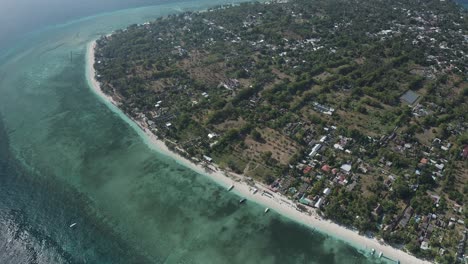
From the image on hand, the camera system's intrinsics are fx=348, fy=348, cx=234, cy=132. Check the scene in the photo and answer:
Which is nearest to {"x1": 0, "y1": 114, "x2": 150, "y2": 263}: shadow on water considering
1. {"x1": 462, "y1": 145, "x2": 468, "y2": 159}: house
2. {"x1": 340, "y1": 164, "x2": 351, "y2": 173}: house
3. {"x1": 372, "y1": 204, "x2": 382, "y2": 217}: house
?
{"x1": 372, "y1": 204, "x2": 382, "y2": 217}: house

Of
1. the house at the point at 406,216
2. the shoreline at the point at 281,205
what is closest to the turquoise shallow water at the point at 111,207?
the shoreline at the point at 281,205

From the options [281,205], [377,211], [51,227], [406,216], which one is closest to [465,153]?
[406,216]

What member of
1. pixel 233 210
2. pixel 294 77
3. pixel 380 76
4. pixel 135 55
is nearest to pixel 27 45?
pixel 135 55

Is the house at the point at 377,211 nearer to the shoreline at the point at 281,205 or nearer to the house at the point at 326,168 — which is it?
the shoreline at the point at 281,205

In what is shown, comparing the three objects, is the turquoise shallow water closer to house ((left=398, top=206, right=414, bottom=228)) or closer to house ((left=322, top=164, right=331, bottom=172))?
house ((left=398, top=206, right=414, bottom=228))

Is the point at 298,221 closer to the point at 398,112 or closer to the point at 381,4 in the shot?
the point at 398,112

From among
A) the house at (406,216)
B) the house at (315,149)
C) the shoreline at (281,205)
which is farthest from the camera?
the house at (315,149)

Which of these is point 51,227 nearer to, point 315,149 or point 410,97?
point 315,149
